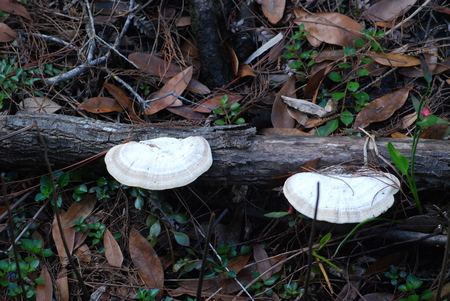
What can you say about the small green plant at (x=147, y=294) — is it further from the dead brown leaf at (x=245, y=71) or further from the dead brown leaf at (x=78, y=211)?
the dead brown leaf at (x=245, y=71)

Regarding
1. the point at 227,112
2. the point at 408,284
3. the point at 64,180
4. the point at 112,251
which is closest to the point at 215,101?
the point at 227,112

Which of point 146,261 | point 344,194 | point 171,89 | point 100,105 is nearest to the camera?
point 344,194

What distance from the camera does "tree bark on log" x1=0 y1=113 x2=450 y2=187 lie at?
2.30m

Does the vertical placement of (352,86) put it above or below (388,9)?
below

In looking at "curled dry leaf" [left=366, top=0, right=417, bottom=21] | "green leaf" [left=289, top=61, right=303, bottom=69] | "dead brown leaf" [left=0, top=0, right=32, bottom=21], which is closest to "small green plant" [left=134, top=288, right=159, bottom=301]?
"green leaf" [left=289, top=61, right=303, bottom=69]

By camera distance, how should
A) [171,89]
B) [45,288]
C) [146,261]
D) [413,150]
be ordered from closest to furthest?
[413,150]
[45,288]
[146,261]
[171,89]

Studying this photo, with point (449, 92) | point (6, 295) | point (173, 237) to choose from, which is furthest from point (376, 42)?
point (6, 295)

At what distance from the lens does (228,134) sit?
7.96 ft

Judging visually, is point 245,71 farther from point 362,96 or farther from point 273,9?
point 362,96

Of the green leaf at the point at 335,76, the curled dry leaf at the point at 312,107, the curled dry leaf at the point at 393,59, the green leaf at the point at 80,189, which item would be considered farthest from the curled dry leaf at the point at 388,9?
the green leaf at the point at 80,189

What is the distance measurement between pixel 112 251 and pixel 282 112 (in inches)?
69.8

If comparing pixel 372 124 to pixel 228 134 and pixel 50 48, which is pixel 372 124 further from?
pixel 50 48

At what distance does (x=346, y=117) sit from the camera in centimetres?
286

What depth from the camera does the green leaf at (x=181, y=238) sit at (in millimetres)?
2480
